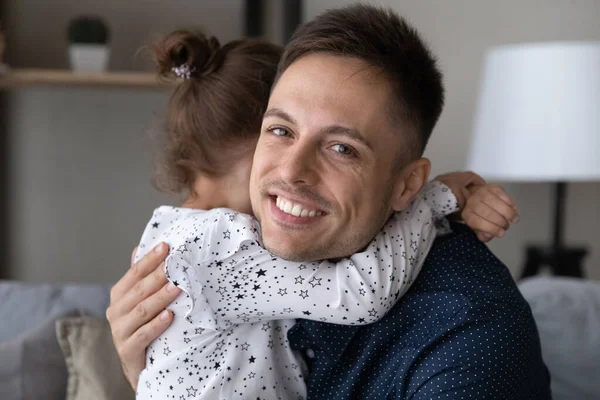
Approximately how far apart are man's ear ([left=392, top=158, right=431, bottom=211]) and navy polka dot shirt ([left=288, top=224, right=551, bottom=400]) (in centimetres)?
9

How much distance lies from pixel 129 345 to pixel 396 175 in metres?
0.52

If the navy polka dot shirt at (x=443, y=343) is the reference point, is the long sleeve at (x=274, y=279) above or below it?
above

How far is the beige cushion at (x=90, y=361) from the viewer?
1.52m

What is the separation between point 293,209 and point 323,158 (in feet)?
0.29

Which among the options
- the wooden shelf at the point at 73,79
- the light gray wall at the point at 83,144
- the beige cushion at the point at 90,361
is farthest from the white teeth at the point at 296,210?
the light gray wall at the point at 83,144

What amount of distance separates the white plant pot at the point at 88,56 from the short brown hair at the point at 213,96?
1163mm

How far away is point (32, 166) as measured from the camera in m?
2.75

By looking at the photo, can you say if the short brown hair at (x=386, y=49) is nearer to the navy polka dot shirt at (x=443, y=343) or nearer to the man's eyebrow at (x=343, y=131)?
the man's eyebrow at (x=343, y=131)

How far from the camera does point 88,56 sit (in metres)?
2.45

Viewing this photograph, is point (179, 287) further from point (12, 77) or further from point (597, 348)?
point (12, 77)

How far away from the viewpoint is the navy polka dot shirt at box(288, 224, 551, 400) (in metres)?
1.04

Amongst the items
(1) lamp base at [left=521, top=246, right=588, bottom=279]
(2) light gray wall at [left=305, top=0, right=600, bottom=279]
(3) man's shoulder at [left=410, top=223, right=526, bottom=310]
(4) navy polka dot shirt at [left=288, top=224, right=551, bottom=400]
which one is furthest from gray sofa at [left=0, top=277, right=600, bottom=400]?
(2) light gray wall at [left=305, top=0, right=600, bottom=279]

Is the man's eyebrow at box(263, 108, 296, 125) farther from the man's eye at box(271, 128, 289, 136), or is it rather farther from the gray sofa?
the gray sofa

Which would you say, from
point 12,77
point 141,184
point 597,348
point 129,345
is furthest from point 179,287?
point 141,184
